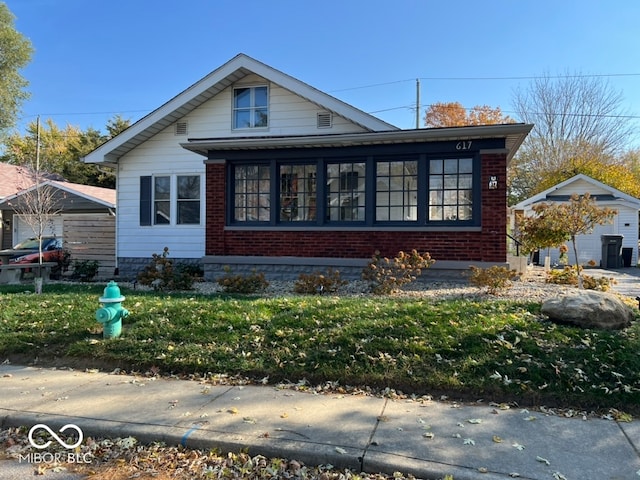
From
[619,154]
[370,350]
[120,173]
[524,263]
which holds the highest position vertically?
[619,154]

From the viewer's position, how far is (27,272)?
13.3 m

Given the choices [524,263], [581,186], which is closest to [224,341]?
[524,263]

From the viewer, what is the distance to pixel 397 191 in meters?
10.6

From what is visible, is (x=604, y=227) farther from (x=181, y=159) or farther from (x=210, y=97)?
(x=181, y=159)

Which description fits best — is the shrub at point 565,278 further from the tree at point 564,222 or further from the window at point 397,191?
the window at point 397,191

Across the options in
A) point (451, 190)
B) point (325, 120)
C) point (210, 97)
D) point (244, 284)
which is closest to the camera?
point (244, 284)

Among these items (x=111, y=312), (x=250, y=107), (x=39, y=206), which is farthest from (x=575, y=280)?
(x=39, y=206)

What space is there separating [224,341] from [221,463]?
8.22ft

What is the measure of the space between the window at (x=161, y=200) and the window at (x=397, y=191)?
6786 mm

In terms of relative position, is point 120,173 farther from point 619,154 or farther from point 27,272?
point 619,154

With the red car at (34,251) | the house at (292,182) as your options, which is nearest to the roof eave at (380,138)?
the house at (292,182)

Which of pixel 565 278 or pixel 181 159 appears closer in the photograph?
pixel 565 278

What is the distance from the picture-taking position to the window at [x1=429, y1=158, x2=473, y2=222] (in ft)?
33.0

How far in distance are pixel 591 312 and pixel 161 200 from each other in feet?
39.0
